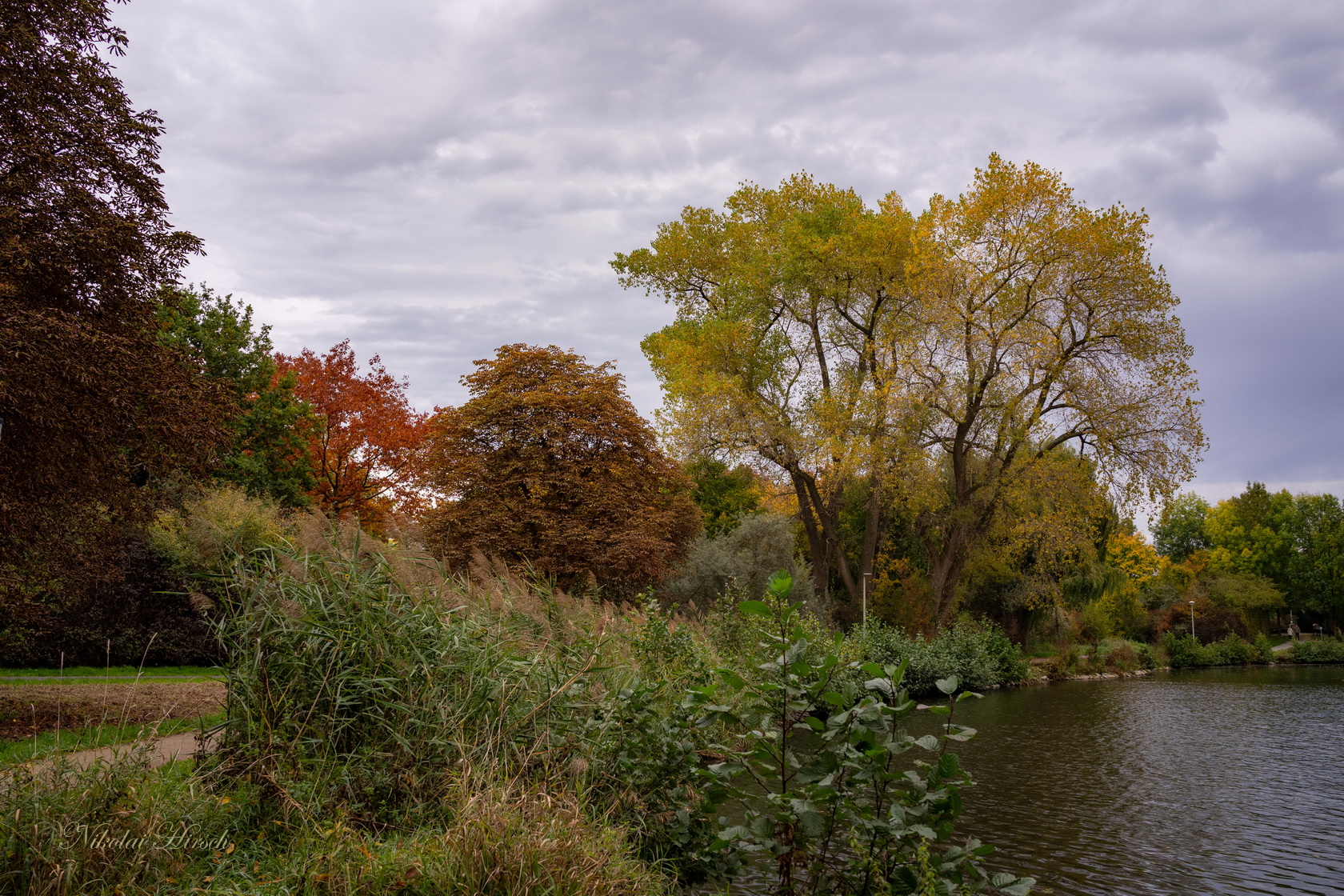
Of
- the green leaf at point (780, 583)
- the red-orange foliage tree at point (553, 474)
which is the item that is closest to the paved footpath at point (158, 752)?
the green leaf at point (780, 583)

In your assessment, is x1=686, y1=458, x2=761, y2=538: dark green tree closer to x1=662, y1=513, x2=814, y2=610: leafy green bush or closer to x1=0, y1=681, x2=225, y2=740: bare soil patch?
x1=662, y1=513, x2=814, y2=610: leafy green bush

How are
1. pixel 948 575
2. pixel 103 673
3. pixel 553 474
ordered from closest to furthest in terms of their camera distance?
pixel 103 673 < pixel 553 474 < pixel 948 575

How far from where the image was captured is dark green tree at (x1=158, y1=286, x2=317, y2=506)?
76.2 ft

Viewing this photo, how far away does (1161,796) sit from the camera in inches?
428

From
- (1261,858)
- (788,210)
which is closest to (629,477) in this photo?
(788,210)

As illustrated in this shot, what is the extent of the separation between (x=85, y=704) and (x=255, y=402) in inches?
620

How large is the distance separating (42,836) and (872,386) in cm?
2146

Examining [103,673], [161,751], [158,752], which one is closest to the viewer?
[158,752]

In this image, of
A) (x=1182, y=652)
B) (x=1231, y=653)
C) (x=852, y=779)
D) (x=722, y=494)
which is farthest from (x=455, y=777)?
(x=1231, y=653)

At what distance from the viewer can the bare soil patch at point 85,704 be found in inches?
348

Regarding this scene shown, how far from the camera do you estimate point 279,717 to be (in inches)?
210

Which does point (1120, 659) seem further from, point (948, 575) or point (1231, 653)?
point (948, 575)

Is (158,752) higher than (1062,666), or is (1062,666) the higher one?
(158,752)

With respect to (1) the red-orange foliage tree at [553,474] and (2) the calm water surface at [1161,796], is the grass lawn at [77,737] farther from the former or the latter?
(1) the red-orange foliage tree at [553,474]
